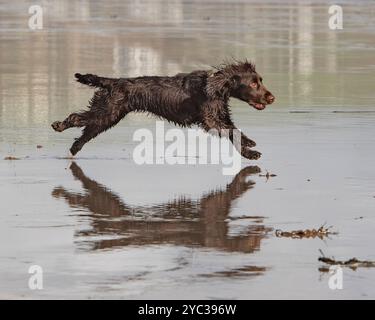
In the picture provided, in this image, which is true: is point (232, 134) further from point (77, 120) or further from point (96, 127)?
point (77, 120)

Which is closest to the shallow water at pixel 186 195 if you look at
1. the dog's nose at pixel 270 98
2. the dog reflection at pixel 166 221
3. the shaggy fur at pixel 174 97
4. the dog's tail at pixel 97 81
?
the dog reflection at pixel 166 221

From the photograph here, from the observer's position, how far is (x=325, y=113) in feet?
62.4

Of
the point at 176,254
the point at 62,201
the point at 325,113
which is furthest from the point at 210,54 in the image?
the point at 176,254

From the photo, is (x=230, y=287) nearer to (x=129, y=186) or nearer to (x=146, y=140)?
(x=129, y=186)

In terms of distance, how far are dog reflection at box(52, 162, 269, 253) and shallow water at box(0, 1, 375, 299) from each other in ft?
0.06

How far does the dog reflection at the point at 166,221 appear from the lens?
10711 mm

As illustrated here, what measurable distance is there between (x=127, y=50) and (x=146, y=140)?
12.6 meters

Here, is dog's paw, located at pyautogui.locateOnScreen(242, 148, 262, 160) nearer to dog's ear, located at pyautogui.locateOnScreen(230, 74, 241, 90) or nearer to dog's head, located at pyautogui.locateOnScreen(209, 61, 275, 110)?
dog's head, located at pyautogui.locateOnScreen(209, 61, 275, 110)

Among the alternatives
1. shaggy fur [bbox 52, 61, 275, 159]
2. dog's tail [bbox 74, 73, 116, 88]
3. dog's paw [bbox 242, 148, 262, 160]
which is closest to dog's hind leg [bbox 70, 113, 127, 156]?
shaggy fur [bbox 52, 61, 275, 159]

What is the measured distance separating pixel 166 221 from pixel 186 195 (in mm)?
1364

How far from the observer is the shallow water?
31.2 feet

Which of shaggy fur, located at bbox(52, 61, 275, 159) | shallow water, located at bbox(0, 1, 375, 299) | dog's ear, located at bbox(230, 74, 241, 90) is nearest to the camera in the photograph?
shallow water, located at bbox(0, 1, 375, 299)

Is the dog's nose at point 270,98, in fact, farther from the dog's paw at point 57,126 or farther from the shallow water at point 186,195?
the dog's paw at point 57,126

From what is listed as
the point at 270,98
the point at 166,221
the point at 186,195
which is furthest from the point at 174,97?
the point at 166,221
